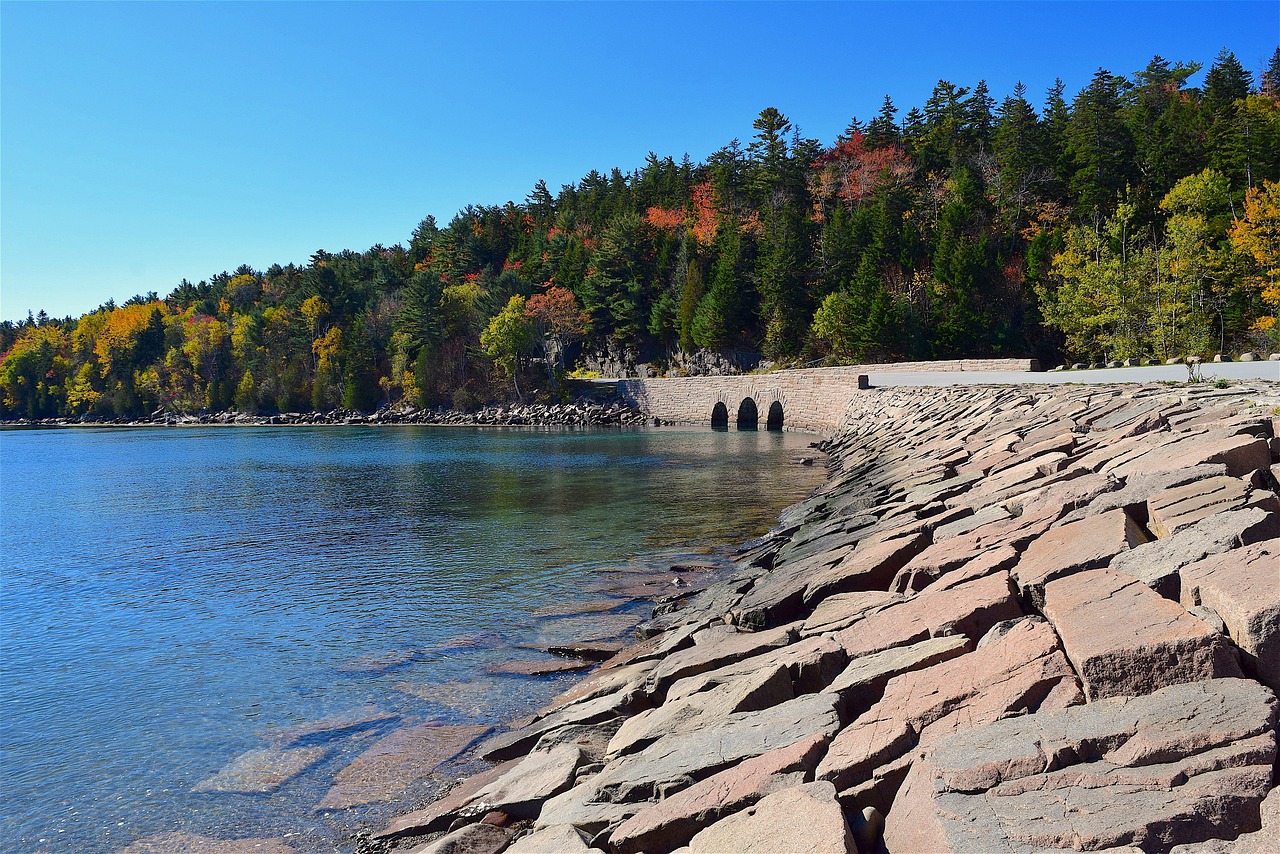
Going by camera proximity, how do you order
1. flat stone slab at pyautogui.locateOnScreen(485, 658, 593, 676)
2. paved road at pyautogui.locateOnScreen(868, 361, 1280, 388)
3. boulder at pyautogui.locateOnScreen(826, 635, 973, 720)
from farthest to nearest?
paved road at pyautogui.locateOnScreen(868, 361, 1280, 388), flat stone slab at pyautogui.locateOnScreen(485, 658, 593, 676), boulder at pyautogui.locateOnScreen(826, 635, 973, 720)

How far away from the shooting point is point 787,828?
135 inches

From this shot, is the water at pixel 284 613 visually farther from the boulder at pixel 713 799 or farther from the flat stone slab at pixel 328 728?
the boulder at pixel 713 799

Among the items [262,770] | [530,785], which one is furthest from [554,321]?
[530,785]

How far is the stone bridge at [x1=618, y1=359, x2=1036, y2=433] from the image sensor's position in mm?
40594

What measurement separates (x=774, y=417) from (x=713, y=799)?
46.5m

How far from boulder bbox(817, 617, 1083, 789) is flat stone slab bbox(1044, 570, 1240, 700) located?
13 cm

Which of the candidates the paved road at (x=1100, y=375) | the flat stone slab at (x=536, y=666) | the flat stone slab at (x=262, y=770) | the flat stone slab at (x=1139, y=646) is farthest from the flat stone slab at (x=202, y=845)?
the paved road at (x=1100, y=375)

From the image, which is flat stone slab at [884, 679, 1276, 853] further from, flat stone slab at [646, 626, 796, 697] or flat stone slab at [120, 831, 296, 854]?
flat stone slab at [120, 831, 296, 854]

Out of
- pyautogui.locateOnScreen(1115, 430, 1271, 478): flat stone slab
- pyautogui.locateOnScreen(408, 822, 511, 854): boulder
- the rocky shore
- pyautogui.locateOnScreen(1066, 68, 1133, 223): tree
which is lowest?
pyautogui.locateOnScreen(408, 822, 511, 854): boulder

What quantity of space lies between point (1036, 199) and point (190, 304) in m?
109

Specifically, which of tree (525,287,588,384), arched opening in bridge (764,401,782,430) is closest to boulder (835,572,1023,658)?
arched opening in bridge (764,401,782,430)

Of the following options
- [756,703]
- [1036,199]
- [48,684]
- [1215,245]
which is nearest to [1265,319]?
[1215,245]

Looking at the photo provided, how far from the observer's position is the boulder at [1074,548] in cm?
514

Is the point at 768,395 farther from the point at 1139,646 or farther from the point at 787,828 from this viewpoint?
the point at 787,828
